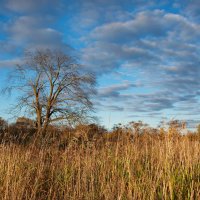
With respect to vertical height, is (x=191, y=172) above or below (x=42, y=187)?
above

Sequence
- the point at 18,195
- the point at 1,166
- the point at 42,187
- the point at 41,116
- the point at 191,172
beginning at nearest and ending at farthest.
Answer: the point at 18,195, the point at 191,172, the point at 42,187, the point at 1,166, the point at 41,116

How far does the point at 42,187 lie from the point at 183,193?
2525 millimetres

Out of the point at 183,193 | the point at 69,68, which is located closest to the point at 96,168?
the point at 183,193

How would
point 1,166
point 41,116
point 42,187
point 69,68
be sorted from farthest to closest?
point 69,68 → point 41,116 → point 1,166 → point 42,187

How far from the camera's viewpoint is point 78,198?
4.05 metres

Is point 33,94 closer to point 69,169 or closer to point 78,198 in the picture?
point 69,169

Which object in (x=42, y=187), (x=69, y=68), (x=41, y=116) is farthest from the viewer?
(x=69, y=68)

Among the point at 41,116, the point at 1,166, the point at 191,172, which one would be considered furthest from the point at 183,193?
the point at 41,116

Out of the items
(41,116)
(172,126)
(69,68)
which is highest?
(69,68)

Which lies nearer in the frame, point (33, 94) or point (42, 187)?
point (42, 187)

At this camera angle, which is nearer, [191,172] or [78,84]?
[191,172]

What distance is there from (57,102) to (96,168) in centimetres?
1978

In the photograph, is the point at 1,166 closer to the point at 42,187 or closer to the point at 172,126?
the point at 42,187

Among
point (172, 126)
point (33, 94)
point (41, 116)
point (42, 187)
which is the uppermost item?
point (33, 94)
